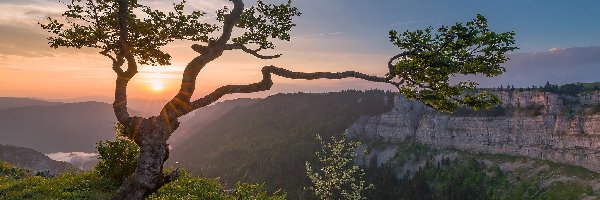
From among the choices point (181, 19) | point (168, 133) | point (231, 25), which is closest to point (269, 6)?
point (231, 25)

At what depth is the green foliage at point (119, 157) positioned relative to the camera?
24125mm

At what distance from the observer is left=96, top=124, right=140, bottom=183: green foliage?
24.1m

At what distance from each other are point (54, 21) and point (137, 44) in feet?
10.6

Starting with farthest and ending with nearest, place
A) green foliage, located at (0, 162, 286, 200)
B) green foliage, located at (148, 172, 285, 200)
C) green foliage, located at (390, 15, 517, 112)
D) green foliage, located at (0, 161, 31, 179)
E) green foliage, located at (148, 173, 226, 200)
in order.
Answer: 1. green foliage, located at (0, 161, 31, 179)
2. green foliage, located at (0, 162, 286, 200)
3. green foliage, located at (148, 173, 226, 200)
4. green foliage, located at (148, 172, 285, 200)
5. green foliage, located at (390, 15, 517, 112)

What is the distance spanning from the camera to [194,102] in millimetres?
16078

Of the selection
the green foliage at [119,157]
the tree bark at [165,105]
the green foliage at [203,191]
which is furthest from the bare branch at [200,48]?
the green foliage at [119,157]

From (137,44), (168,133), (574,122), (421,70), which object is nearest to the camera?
(421,70)

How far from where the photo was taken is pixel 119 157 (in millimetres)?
24516

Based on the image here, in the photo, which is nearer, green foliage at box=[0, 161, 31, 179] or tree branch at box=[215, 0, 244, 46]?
tree branch at box=[215, 0, 244, 46]

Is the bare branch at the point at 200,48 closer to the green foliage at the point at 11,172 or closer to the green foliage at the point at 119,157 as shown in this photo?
the green foliage at the point at 119,157

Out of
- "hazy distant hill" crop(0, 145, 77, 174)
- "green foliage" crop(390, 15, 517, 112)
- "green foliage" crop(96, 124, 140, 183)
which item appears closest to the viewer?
"green foliage" crop(390, 15, 517, 112)

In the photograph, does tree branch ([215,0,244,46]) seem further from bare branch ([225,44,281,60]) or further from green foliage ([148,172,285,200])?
green foliage ([148,172,285,200])

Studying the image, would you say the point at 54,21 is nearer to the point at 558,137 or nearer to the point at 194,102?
the point at 194,102

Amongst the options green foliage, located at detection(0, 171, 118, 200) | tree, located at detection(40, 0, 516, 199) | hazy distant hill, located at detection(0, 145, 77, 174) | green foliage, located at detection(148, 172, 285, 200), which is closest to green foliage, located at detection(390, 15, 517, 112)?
tree, located at detection(40, 0, 516, 199)
